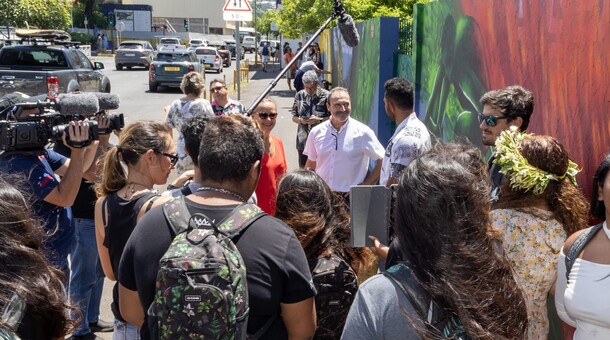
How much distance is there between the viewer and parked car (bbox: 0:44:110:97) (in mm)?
14039

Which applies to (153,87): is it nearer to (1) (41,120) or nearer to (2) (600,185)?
(1) (41,120)

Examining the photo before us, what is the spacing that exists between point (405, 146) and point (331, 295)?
Result: 8.38 ft

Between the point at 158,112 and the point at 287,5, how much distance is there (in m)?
9.38

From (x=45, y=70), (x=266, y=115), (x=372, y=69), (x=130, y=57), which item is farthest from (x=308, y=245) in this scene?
(x=130, y=57)

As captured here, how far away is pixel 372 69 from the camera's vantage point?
1139 cm

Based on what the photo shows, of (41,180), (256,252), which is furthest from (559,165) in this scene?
(41,180)

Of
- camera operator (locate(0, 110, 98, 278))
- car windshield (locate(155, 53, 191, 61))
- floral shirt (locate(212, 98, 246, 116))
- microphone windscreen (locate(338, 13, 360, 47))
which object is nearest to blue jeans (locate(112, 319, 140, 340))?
camera operator (locate(0, 110, 98, 278))

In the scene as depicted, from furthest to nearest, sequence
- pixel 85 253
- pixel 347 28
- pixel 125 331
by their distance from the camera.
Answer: pixel 347 28, pixel 85 253, pixel 125 331

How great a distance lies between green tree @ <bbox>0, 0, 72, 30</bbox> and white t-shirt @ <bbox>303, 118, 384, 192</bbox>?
2579cm

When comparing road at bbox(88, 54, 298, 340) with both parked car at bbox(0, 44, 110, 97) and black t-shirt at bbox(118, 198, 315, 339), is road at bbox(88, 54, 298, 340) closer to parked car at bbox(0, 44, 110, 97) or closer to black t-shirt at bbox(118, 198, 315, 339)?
parked car at bbox(0, 44, 110, 97)

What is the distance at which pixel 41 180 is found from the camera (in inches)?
158

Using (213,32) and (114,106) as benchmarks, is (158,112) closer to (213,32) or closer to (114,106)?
(114,106)

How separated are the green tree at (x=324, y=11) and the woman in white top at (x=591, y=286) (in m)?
11.0

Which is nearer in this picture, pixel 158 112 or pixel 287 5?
pixel 158 112
